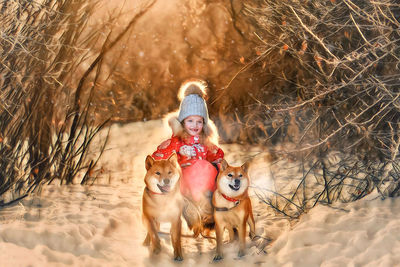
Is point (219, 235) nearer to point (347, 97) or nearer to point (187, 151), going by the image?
point (187, 151)

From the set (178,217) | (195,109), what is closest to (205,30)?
(195,109)

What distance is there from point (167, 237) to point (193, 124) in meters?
0.94

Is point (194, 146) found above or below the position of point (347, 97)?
below

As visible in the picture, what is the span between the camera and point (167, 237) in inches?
148

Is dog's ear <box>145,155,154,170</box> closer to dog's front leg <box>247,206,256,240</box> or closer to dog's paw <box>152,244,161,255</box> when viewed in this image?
dog's paw <box>152,244,161,255</box>

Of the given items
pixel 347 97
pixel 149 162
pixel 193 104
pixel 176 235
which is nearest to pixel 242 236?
pixel 176 235

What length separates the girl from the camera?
3430 millimetres

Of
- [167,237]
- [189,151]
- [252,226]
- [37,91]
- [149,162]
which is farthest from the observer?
[37,91]

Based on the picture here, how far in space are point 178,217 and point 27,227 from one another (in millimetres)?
1284

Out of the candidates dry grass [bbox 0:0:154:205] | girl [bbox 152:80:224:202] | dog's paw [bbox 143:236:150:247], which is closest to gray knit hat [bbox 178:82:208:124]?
girl [bbox 152:80:224:202]

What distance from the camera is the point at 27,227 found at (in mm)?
3705

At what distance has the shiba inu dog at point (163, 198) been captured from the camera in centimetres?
319

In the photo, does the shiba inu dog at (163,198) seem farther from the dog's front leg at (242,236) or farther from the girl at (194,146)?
the dog's front leg at (242,236)

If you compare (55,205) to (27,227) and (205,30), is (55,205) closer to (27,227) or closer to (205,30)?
(27,227)
